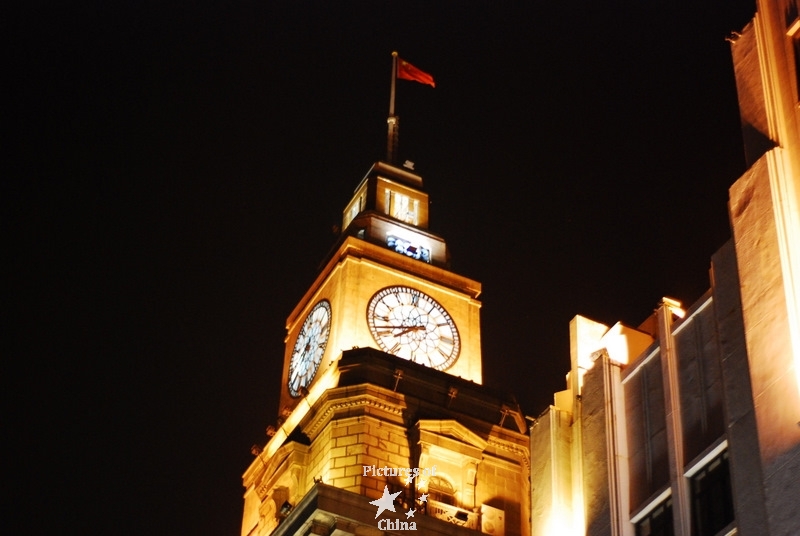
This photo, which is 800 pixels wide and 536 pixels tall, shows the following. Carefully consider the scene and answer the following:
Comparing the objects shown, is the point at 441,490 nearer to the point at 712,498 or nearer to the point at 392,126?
the point at 392,126

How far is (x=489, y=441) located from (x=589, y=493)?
31.9 m

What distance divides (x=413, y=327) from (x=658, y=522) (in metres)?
38.6

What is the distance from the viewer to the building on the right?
98.9 ft

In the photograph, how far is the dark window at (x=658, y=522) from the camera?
34.2 m

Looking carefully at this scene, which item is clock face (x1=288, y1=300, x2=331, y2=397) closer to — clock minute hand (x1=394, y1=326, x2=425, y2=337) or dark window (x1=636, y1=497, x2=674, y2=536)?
clock minute hand (x1=394, y1=326, x2=425, y2=337)

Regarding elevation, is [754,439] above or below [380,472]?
below

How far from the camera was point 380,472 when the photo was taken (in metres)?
64.1

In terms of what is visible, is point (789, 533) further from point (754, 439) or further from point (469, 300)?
point (469, 300)

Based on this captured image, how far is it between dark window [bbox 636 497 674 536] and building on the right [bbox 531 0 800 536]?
34 mm

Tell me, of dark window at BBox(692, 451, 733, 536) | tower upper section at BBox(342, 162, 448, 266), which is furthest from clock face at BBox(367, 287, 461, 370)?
dark window at BBox(692, 451, 733, 536)

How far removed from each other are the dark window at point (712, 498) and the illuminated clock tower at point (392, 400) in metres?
27.9

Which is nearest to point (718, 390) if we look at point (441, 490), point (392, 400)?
point (441, 490)

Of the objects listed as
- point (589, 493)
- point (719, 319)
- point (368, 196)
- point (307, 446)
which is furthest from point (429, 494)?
point (719, 319)

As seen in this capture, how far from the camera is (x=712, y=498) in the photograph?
32781mm
